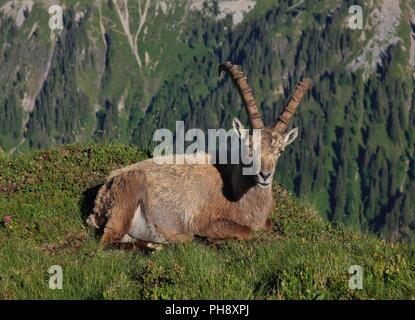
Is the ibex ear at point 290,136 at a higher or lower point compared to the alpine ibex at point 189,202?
higher

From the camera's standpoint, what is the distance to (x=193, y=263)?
1012 cm

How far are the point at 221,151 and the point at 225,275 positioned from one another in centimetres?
757

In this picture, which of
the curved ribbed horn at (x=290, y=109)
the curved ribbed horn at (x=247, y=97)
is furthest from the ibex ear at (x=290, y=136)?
the curved ribbed horn at (x=247, y=97)

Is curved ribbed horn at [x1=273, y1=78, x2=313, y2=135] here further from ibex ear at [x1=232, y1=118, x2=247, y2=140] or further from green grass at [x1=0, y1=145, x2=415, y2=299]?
green grass at [x1=0, y1=145, x2=415, y2=299]

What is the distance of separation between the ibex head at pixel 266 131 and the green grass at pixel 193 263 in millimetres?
1568

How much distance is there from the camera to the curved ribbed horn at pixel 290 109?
49.3ft

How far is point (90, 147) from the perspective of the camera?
64.8 feet

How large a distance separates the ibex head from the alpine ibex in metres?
0.02

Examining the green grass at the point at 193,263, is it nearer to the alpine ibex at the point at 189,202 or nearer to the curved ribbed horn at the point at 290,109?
the alpine ibex at the point at 189,202

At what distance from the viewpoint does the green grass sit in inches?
355
